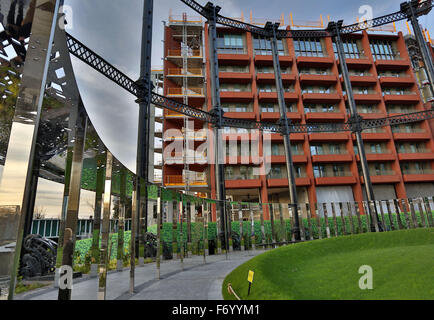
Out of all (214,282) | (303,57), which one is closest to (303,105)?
(303,57)

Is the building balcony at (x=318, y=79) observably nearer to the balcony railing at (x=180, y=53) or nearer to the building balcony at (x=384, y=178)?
the building balcony at (x=384, y=178)

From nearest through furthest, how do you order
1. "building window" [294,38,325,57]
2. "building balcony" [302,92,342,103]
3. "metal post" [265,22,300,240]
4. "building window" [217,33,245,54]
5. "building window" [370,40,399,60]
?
"metal post" [265,22,300,240] → "building balcony" [302,92,342,103] → "building window" [217,33,245,54] → "building window" [294,38,325,57] → "building window" [370,40,399,60]

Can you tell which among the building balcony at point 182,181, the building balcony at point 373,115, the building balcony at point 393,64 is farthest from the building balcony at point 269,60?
the building balcony at point 182,181

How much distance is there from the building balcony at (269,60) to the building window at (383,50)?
52.2 feet

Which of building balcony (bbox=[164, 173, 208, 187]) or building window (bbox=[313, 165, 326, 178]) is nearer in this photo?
building balcony (bbox=[164, 173, 208, 187])

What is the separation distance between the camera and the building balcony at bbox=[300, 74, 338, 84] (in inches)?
1377

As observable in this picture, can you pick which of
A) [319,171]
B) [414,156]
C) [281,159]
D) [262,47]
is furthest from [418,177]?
[262,47]

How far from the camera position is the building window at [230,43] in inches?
1425

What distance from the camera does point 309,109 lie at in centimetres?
3609

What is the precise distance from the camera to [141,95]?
11.4 m

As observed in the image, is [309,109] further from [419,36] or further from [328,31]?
[419,36]

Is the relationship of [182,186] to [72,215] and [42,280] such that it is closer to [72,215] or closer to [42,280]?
[42,280]

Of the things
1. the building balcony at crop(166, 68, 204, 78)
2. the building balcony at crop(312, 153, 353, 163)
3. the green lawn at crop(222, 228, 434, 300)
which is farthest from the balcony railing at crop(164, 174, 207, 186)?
the green lawn at crop(222, 228, 434, 300)

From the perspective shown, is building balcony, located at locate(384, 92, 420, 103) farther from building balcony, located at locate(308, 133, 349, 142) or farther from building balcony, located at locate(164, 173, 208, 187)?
building balcony, located at locate(164, 173, 208, 187)
